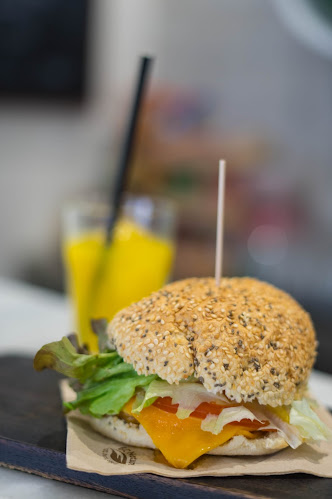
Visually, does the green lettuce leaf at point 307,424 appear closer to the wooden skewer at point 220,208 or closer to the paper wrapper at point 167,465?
the paper wrapper at point 167,465

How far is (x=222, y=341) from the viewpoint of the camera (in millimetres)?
1126

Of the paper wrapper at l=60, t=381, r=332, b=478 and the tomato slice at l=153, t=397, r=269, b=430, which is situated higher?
the tomato slice at l=153, t=397, r=269, b=430

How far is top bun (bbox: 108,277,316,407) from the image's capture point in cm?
110

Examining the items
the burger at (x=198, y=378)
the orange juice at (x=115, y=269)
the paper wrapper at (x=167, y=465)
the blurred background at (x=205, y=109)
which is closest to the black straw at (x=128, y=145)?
the orange juice at (x=115, y=269)

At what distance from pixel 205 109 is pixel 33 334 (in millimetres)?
3141

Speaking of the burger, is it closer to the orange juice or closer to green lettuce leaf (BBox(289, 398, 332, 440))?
green lettuce leaf (BBox(289, 398, 332, 440))

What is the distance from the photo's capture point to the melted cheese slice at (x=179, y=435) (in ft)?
3.55

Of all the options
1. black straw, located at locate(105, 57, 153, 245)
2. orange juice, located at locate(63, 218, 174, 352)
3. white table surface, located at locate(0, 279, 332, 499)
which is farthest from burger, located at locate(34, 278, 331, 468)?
orange juice, located at locate(63, 218, 174, 352)

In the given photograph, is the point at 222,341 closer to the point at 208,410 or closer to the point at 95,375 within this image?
the point at 208,410

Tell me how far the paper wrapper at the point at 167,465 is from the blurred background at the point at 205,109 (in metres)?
2.91

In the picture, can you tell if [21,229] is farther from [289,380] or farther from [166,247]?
[289,380]

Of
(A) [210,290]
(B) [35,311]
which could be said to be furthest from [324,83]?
(A) [210,290]

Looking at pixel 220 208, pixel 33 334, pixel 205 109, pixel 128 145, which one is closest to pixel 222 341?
pixel 220 208

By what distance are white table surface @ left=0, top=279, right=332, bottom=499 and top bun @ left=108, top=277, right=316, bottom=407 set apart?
258mm
